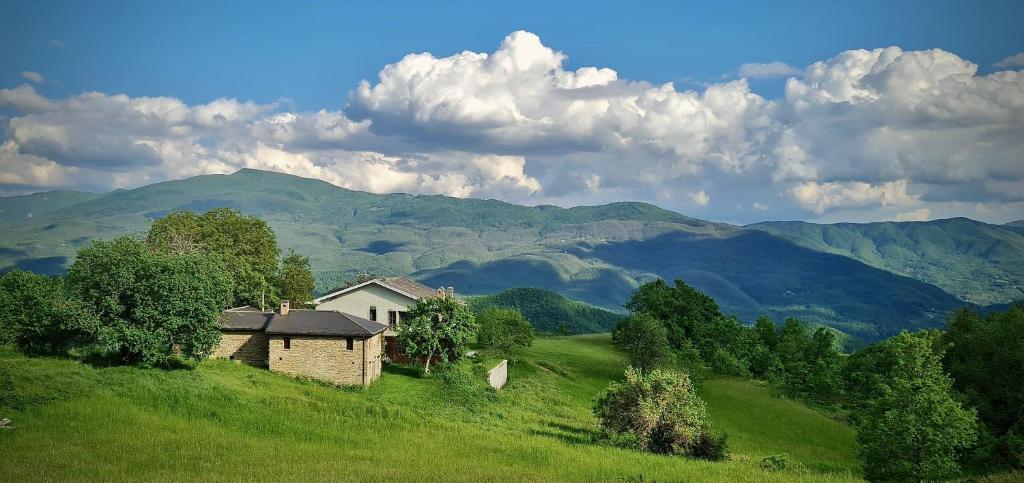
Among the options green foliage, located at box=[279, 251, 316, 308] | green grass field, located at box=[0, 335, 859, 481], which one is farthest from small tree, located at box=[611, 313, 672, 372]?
green foliage, located at box=[279, 251, 316, 308]

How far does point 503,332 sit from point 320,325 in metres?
22.4

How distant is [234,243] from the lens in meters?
76.8

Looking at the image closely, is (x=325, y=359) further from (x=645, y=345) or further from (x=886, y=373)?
(x=886, y=373)

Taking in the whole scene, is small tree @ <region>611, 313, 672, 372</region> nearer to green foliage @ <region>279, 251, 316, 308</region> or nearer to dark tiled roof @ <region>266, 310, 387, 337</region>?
dark tiled roof @ <region>266, 310, 387, 337</region>

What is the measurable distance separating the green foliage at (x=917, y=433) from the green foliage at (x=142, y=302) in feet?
128

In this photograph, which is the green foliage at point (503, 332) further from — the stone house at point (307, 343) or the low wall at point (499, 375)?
the stone house at point (307, 343)

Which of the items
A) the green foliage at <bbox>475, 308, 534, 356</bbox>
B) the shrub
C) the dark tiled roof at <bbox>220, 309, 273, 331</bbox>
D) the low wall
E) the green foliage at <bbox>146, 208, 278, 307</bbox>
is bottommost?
the shrub

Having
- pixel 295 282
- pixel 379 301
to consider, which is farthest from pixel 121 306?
pixel 295 282

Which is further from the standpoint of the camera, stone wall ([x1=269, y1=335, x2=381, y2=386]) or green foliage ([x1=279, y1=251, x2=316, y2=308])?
green foliage ([x1=279, y1=251, x2=316, y2=308])

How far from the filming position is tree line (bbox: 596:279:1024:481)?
3891 centimetres

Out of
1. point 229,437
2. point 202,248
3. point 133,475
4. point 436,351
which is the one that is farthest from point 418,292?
point 133,475

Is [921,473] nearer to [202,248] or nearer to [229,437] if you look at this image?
[229,437]

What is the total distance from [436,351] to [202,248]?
95.7 feet

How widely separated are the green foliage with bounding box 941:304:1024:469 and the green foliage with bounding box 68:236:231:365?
179 feet
